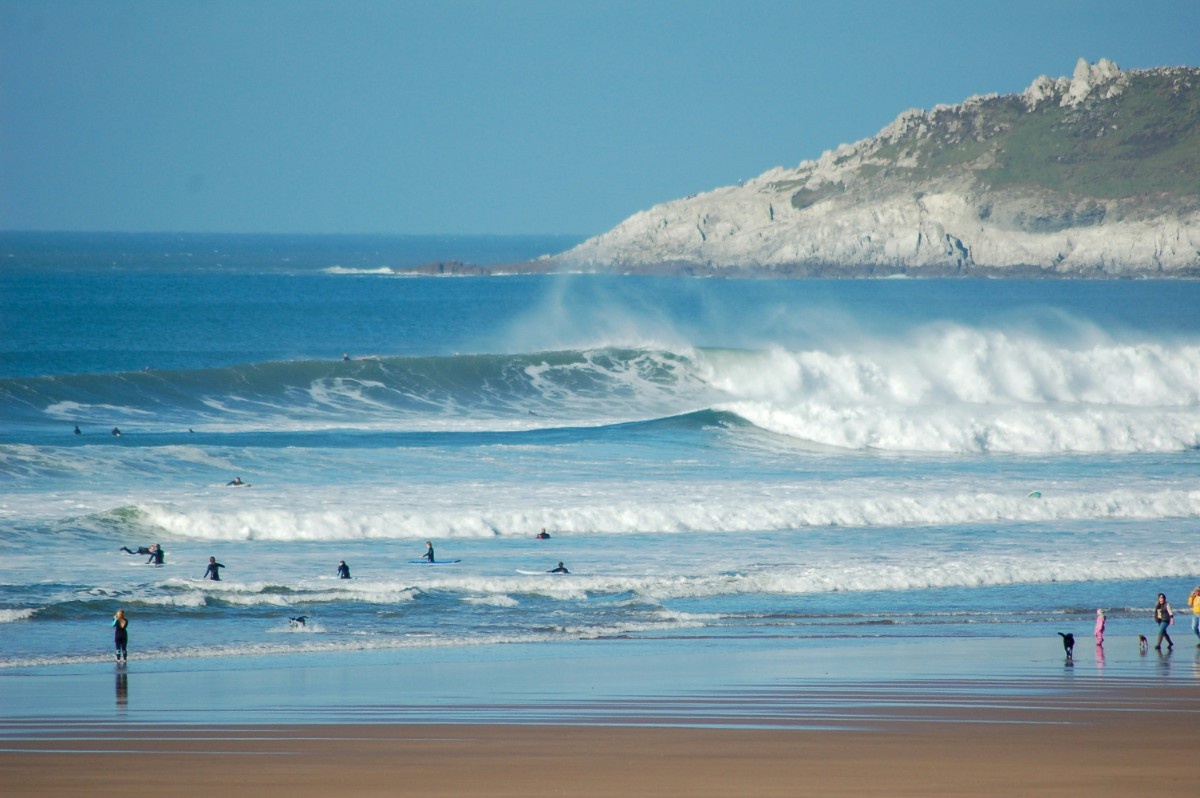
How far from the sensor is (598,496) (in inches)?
903

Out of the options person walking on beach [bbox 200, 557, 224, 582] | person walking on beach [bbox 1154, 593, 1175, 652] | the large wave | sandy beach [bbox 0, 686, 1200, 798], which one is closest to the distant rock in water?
the large wave

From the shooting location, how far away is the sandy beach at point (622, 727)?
8.59 metres

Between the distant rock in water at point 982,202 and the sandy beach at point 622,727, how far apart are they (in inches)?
4562

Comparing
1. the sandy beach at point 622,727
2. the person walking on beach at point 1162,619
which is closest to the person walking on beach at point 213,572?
the sandy beach at point 622,727

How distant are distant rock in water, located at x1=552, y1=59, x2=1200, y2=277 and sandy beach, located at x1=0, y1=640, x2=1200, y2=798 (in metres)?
116

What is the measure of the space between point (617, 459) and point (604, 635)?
1249 cm

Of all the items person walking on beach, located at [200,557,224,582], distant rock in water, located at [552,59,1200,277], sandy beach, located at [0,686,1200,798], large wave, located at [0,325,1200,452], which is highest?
distant rock in water, located at [552,59,1200,277]

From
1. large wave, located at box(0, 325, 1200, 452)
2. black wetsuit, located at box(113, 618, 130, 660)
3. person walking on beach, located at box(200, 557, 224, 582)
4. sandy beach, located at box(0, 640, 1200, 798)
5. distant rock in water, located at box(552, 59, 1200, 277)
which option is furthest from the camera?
distant rock in water, located at box(552, 59, 1200, 277)

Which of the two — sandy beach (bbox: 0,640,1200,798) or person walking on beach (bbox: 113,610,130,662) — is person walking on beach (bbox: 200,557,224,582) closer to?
person walking on beach (bbox: 113,610,130,662)

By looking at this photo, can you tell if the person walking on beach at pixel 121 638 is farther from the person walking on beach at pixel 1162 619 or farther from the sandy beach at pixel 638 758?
the person walking on beach at pixel 1162 619

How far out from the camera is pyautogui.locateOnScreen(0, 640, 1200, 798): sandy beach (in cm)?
859

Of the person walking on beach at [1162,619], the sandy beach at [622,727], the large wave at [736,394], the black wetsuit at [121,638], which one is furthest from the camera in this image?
the large wave at [736,394]

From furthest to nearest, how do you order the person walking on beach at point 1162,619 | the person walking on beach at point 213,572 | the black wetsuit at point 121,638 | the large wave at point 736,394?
the large wave at point 736,394 → the person walking on beach at point 213,572 → the person walking on beach at point 1162,619 → the black wetsuit at point 121,638

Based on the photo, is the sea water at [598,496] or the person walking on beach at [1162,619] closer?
the person walking on beach at [1162,619]
